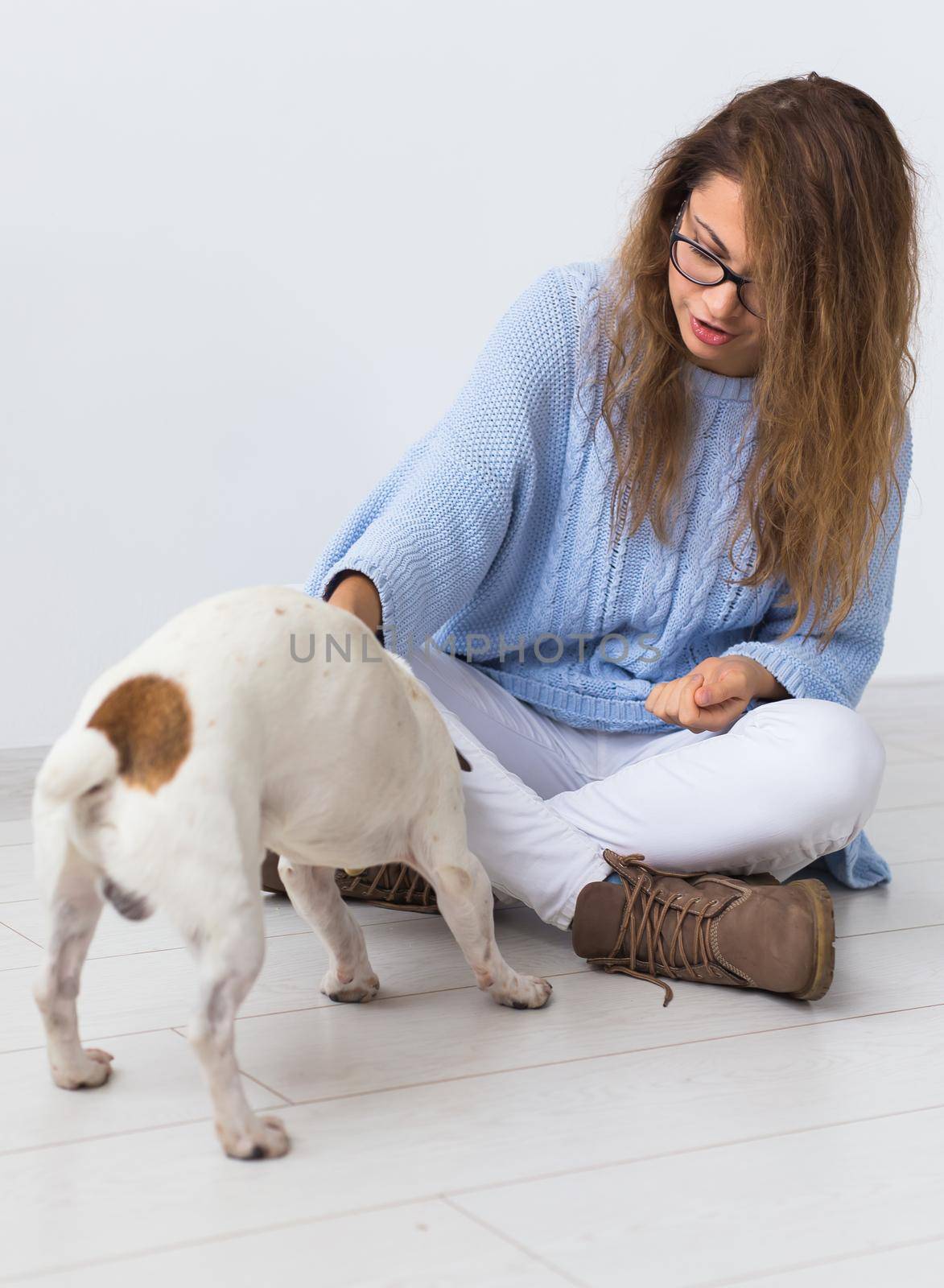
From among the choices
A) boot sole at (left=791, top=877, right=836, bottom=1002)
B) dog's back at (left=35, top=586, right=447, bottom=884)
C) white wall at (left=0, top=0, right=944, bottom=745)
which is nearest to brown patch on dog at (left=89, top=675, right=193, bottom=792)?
dog's back at (left=35, top=586, right=447, bottom=884)

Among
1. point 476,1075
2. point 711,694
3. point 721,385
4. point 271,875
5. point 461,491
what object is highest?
point 721,385

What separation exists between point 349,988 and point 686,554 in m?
Answer: 0.60

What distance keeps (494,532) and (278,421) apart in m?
0.94

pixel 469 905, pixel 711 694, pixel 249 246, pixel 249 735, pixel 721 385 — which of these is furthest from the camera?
pixel 249 246

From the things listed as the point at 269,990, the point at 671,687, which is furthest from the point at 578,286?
the point at 269,990

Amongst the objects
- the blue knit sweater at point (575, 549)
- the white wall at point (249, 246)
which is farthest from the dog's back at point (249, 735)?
the white wall at point (249, 246)

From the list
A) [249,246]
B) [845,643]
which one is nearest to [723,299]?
[845,643]

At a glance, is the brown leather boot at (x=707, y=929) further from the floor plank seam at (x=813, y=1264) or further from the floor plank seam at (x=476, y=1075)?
the floor plank seam at (x=813, y=1264)

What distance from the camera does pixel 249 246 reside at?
225 centimetres

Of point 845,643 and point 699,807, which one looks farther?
point 845,643

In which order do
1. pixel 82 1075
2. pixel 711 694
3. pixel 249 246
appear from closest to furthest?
pixel 82 1075 < pixel 711 694 < pixel 249 246

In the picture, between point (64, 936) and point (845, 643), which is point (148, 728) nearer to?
point (64, 936)

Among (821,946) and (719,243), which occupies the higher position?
(719,243)

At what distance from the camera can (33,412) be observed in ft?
7.04
